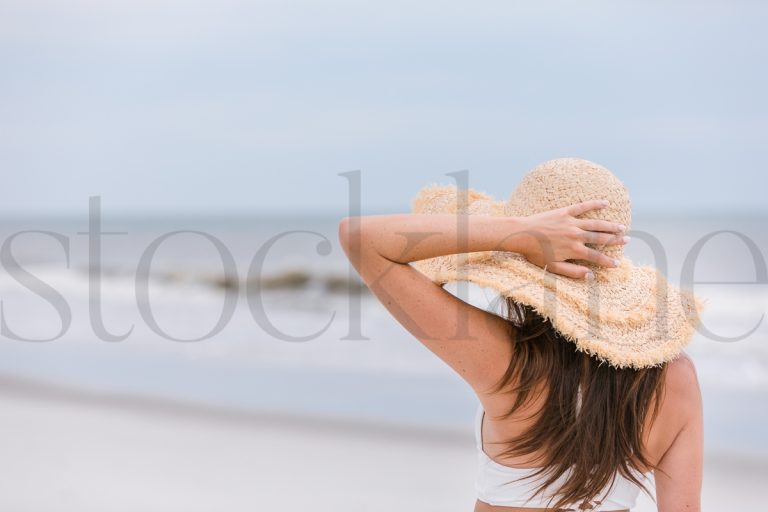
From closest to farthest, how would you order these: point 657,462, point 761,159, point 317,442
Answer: point 657,462 < point 317,442 < point 761,159

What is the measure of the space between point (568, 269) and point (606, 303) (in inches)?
4.2

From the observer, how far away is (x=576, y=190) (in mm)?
1393

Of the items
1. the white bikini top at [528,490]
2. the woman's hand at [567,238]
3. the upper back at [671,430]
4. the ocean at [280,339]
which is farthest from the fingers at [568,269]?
the ocean at [280,339]

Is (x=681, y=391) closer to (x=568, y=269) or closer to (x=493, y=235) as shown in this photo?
(x=568, y=269)

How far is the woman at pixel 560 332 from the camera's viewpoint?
131cm

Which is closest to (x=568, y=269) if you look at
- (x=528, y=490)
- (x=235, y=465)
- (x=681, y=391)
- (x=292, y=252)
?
(x=681, y=391)

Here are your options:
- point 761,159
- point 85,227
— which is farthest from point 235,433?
point 85,227

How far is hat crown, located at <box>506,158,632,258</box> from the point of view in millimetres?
1392

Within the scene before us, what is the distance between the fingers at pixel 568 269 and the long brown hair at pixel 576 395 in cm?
8

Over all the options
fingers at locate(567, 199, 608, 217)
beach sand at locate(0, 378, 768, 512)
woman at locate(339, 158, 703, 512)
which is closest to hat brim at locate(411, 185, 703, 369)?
woman at locate(339, 158, 703, 512)

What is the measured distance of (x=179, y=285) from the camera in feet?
45.3

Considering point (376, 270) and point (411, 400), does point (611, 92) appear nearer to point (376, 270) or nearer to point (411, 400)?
→ point (411, 400)

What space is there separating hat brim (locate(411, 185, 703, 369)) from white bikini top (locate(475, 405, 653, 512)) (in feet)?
0.98

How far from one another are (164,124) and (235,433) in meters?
25.4
